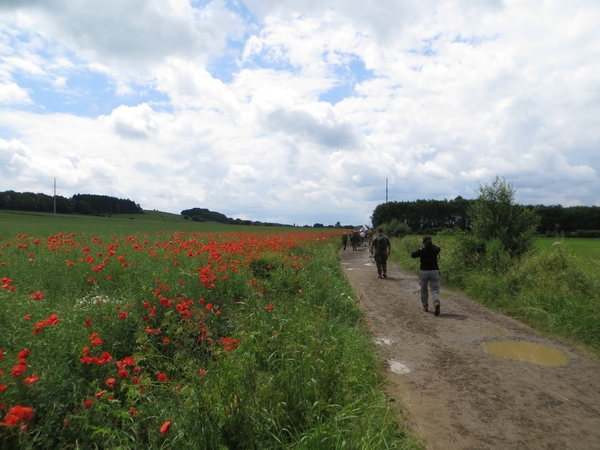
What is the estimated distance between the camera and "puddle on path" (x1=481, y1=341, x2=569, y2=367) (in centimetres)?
573

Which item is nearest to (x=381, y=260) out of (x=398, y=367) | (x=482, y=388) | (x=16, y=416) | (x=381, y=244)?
(x=381, y=244)

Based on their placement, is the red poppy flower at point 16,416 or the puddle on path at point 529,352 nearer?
the red poppy flower at point 16,416

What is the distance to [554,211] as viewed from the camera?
174 ft

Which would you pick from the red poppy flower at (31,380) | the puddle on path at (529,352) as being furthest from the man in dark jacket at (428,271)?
the red poppy flower at (31,380)

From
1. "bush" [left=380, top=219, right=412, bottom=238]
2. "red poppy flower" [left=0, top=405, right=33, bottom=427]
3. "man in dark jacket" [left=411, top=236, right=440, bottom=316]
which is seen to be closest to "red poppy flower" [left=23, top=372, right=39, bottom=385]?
"red poppy flower" [left=0, top=405, right=33, bottom=427]

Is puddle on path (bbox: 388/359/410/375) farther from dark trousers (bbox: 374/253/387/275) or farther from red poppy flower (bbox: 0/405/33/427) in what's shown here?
dark trousers (bbox: 374/253/387/275)

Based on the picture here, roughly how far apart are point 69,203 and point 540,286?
272ft

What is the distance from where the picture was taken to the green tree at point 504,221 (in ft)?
42.0

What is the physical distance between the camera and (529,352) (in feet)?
20.1

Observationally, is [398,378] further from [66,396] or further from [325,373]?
[66,396]

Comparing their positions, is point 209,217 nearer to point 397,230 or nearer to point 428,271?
point 397,230

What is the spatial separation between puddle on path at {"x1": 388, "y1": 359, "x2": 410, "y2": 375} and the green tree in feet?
28.4

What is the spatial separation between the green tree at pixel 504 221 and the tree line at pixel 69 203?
243 feet

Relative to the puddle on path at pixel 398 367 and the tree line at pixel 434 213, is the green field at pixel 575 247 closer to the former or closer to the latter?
the puddle on path at pixel 398 367
